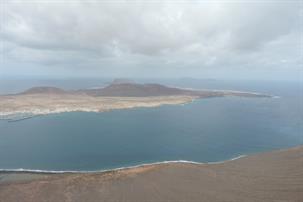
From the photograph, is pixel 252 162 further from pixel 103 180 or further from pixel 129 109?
pixel 129 109

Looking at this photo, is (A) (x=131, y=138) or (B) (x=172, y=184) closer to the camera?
(B) (x=172, y=184)

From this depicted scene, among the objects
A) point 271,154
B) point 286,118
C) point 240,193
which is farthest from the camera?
point 286,118

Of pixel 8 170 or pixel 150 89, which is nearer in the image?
pixel 8 170

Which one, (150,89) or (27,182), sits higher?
(150,89)

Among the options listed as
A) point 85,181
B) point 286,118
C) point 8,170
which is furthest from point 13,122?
point 286,118

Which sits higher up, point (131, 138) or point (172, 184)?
point (131, 138)
